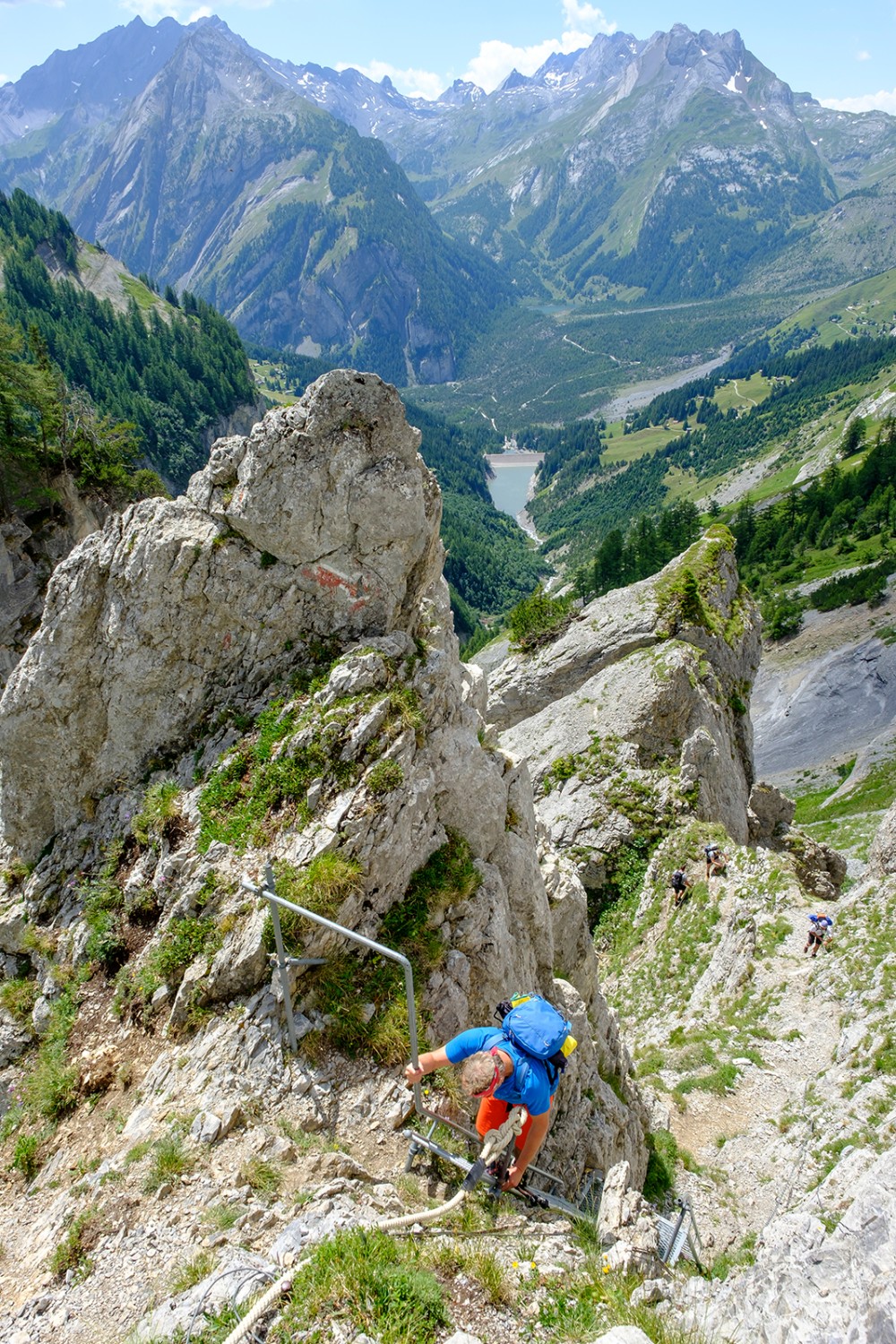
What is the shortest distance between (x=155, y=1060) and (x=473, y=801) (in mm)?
7098

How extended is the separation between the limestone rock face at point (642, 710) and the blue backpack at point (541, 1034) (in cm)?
2348

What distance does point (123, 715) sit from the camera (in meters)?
15.4

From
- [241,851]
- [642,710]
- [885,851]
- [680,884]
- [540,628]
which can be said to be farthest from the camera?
[540,628]

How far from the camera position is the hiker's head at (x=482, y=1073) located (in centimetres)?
829

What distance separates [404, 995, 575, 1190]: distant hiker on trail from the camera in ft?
29.0

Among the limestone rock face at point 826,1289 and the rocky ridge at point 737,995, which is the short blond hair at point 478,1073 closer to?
the rocky ridge at point 737,995

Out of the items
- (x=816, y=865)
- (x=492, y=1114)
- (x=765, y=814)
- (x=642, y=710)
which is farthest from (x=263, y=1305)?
(x=765, y=814)

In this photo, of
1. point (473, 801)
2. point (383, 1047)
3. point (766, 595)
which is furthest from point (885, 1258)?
point (766, 595)

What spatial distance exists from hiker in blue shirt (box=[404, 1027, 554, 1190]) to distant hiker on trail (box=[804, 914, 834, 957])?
1883 centimetres

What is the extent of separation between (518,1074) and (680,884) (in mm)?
23765

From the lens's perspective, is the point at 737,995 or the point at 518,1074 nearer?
the point at 518,1074

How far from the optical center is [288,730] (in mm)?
13445

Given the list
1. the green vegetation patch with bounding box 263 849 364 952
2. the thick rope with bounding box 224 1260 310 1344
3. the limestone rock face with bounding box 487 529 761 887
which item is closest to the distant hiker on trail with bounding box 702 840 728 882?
the limestone rock face with bounding box 487 529 761 887

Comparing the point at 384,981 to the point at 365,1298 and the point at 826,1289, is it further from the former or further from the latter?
the point at 826,1289
